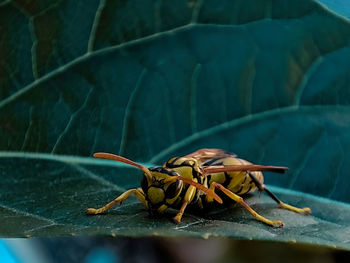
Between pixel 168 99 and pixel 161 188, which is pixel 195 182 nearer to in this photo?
pixel 161 188

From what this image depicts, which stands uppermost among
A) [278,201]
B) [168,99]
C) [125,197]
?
[168,99]

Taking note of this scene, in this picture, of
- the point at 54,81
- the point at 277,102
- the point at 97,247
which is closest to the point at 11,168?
the point at 54,81

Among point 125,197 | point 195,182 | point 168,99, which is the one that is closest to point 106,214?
point 125,197

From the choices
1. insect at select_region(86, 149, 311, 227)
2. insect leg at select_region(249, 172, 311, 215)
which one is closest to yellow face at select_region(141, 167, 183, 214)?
insect at select_region(86, 149, 311, 227)

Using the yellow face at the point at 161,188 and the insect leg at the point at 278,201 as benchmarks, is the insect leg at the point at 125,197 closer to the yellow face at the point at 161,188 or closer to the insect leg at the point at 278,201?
the yellow face at the point at 161,188

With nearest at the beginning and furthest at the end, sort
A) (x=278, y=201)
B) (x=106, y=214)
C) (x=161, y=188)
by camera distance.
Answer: (x=106, y=214)
(x=161, y=188)
(x=278, y=201)

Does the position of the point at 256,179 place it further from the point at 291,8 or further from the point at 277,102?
the point at 291,8

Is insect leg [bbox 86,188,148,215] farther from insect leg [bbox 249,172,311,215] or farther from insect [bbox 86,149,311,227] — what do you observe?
insect leg [bbox 249,172,311,215]
